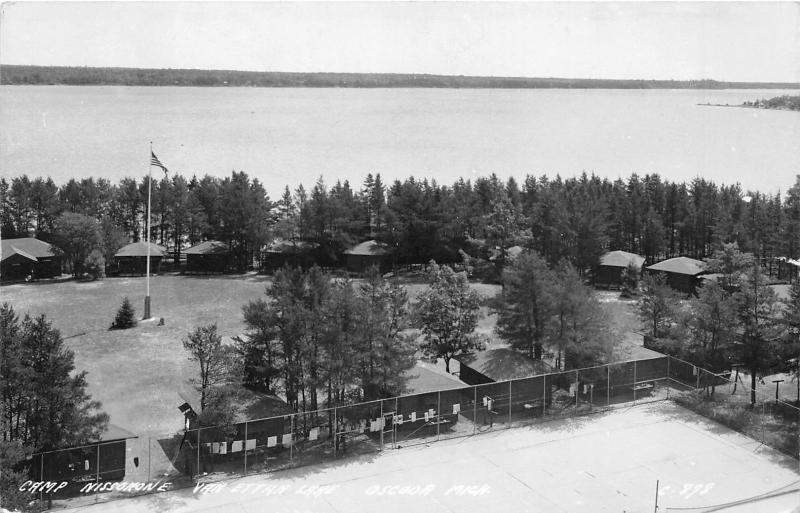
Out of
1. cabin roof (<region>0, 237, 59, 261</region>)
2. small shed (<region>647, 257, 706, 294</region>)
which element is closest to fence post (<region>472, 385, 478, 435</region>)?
small shed (<region>647, 257, 706, 294</region>)

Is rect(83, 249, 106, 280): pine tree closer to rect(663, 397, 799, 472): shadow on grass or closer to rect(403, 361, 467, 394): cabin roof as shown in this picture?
rect(403, 361, 467, 394): cabin roof

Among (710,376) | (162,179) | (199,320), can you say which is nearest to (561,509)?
(710,376)

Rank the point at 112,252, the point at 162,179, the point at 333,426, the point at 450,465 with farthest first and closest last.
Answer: the point at 162,179 < the point at 112,252 < the point at 333,426 < the point at 450,465

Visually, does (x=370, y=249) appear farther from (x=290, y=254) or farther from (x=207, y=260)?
(x=207, y=260)

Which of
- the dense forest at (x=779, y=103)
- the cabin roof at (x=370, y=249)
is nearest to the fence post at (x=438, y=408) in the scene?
the cabin roof at (x=370, y=249)

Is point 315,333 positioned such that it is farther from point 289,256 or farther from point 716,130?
point 716,130
